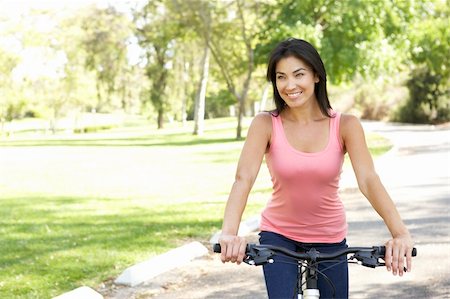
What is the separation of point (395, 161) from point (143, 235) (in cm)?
1301

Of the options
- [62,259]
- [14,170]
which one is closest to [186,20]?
[14,170]

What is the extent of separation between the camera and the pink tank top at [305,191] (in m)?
3.20

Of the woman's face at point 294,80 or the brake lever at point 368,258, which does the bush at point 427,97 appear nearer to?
the woman's face at point 294,80

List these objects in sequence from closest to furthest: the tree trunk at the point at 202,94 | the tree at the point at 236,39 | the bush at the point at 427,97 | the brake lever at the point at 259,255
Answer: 1. the brake lever at the point at 259,255
2. the tree at the point at 236,39
3. the tree trunk at the point at 202,94
4. the bush at the point at 427,97

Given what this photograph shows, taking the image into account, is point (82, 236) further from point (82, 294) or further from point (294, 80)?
point (294, 80)

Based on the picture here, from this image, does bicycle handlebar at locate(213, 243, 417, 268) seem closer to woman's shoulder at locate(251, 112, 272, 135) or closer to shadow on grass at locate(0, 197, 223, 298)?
woman's shoulder at locate(251, 112, 272, 135)

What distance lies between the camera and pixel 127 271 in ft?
23.9

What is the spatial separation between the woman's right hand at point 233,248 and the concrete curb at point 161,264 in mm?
4485

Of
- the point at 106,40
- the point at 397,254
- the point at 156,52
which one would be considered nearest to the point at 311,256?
the point at 397,254

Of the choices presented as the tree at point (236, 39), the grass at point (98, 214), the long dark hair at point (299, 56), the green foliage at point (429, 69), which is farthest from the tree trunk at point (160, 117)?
the long dark hair at point (299, 56)

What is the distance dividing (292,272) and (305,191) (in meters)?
0.36

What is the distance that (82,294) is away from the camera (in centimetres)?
637

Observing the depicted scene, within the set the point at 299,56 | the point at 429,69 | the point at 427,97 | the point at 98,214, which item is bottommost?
the point at 98,214

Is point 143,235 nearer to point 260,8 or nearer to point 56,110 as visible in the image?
point 260,8
